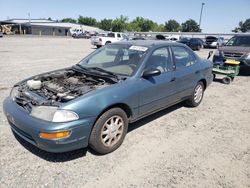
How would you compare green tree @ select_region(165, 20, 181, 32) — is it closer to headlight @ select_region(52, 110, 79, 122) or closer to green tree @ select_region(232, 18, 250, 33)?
green tree @ select_region(232, 18, 250, 33)

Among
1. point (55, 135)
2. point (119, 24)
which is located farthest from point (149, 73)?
point (119, 24)

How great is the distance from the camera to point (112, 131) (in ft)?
10.8

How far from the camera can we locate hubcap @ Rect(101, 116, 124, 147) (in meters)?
3.20

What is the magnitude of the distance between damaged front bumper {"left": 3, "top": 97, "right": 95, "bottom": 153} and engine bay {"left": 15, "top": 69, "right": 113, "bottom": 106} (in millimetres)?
254

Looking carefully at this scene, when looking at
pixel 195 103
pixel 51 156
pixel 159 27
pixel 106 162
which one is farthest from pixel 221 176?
pixel 159 27

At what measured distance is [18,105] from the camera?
3180mm

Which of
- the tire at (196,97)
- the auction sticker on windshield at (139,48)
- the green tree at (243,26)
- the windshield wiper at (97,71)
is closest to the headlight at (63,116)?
the windshield wiper at (97,71)

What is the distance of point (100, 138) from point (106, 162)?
35cm

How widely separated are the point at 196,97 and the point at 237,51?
5019mm

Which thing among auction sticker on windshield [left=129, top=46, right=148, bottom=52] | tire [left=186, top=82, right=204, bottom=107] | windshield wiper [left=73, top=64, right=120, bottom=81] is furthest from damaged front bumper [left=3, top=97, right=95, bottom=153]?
tire [left=186, top=82, right=204, bottom=107]

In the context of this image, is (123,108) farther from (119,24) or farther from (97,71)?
(119,24)

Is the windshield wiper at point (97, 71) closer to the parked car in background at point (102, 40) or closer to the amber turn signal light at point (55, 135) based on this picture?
the amber turn signal light at point (55, 135)

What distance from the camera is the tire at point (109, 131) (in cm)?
304

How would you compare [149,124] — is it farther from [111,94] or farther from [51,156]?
[51,156]
